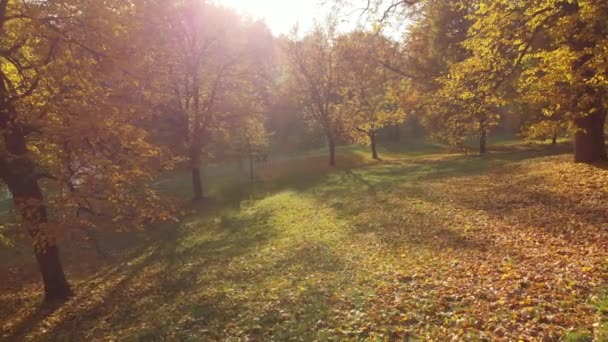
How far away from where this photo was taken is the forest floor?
24.3 feet

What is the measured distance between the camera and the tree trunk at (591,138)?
49.7 ft

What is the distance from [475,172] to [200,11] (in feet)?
68.0

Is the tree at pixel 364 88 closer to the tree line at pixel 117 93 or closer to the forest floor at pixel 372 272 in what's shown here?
the forest floor at pixel 372 272

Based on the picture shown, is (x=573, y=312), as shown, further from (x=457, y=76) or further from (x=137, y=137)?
(x=137, y=137)

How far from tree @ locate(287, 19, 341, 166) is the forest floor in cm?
1911

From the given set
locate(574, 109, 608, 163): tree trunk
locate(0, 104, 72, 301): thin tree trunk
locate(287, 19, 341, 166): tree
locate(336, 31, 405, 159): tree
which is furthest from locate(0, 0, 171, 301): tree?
locate(336, 31, 405, 159): tree

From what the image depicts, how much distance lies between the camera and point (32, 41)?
10484 mm

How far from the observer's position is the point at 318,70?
40125mm

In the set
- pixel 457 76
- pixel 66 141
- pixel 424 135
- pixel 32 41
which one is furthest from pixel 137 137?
pixel 424 135

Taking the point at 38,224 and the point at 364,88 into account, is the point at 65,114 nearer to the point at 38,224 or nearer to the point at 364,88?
the point at 38,224

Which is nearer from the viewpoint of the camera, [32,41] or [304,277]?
[32,41]

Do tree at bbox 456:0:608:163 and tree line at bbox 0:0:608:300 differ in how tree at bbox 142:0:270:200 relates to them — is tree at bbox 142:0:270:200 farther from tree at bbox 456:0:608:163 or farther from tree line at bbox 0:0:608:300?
tree at bbox 456:0:608:163

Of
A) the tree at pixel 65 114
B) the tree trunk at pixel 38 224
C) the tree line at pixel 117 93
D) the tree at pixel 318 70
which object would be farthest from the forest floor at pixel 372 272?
the tree at pixel 318 70

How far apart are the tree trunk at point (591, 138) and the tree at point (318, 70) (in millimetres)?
24583
